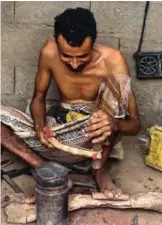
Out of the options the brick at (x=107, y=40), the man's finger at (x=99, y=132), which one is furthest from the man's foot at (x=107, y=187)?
the brick at (x=107, y=40)

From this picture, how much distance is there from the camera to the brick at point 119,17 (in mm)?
4664

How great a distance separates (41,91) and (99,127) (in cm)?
88

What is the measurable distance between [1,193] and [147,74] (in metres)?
1.59

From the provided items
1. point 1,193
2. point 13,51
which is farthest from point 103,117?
point 13,51

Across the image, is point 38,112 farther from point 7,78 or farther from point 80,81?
point 7,78

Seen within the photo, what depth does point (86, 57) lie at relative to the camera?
3.99 metres

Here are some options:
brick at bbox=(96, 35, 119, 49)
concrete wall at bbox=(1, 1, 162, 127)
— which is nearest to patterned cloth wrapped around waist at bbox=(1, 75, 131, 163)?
→ concrete wall at bbox=(1, 1, 162, 127)

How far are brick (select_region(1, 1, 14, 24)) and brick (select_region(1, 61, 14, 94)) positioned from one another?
0.37 m

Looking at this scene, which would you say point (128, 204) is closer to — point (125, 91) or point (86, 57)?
point (125, 91)

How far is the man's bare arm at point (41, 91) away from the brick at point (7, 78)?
0.52m

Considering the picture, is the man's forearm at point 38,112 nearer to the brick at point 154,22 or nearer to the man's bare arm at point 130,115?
the man's bare arm at point 130,115

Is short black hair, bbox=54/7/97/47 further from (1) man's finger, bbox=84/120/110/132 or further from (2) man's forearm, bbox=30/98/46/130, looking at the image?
(2) man's forearm, bbox=30/98/46/130

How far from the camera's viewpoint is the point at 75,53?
3900mm

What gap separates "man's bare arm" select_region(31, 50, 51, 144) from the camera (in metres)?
4.35
